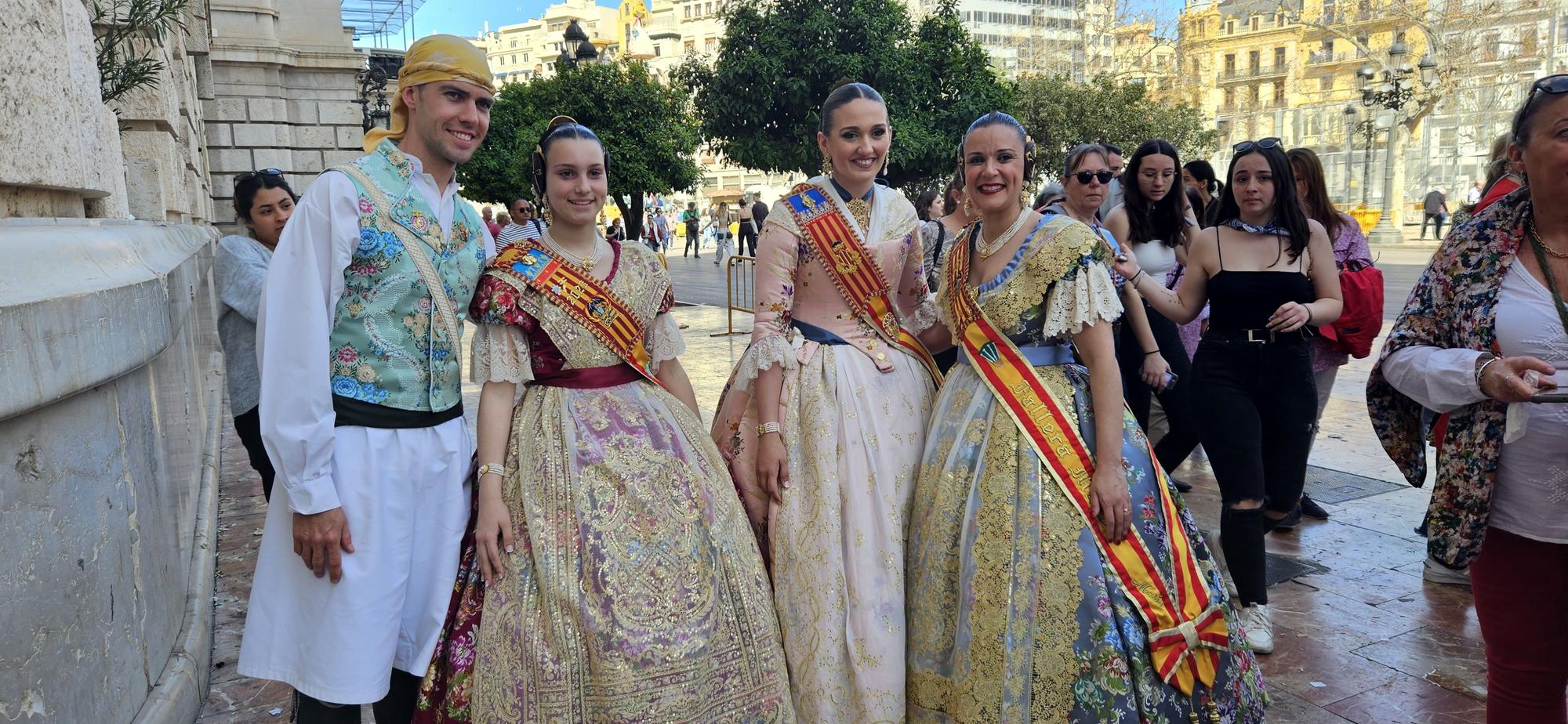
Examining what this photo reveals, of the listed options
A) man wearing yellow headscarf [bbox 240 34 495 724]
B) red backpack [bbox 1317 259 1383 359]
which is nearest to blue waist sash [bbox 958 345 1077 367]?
man wearing yellow headscarf [bbox 240 34 495 724]

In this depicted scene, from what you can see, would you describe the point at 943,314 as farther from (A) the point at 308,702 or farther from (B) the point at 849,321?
(A) the point at 308,702

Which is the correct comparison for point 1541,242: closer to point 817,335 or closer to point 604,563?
point 817,335

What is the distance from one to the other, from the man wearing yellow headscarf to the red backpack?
4125mm

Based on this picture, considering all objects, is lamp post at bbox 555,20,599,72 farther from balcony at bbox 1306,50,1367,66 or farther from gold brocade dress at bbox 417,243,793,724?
balcony at bbox 1306,50,1367,66

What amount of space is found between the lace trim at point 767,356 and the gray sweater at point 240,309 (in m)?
2.30

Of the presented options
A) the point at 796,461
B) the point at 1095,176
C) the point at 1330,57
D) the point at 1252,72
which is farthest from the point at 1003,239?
the point at 1252,72

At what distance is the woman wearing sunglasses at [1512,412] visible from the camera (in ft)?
7.43

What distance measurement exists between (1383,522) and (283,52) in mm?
15739

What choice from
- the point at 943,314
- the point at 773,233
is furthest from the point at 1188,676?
the point at 773,233

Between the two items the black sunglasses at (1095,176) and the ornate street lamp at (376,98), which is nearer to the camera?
the black sunglasses at (1095,176)

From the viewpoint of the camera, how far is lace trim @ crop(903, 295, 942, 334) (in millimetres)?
3309

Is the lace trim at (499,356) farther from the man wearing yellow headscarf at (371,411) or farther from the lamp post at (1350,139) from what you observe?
the lamp post at (1350,139)

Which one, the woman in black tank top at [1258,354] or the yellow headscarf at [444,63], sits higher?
the yellow headscarf at [444,63]

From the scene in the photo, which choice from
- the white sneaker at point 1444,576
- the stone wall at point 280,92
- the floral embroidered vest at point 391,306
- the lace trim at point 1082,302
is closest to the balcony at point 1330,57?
the stone wall at point 280,92
